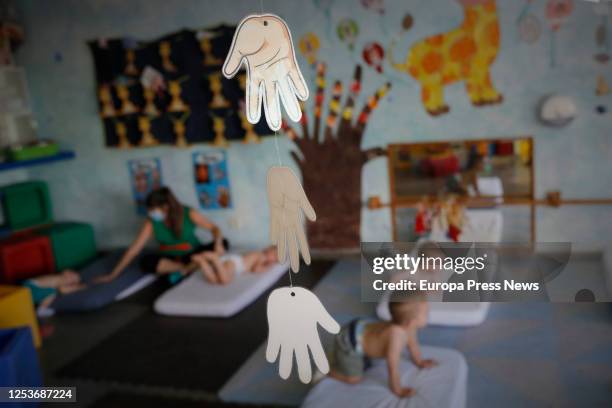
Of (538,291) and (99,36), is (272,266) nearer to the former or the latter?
(99,36)

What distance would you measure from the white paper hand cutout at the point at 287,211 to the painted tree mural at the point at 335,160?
2842mm

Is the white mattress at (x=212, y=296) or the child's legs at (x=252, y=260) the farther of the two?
the child's legs at (x=252, y=260)

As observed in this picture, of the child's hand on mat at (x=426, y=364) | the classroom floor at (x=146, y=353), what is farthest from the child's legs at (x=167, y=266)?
the child's hand on mat at (x=426, y=364)

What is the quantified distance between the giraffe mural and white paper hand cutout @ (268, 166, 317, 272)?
114 inches

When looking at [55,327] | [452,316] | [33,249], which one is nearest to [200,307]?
[55,327]

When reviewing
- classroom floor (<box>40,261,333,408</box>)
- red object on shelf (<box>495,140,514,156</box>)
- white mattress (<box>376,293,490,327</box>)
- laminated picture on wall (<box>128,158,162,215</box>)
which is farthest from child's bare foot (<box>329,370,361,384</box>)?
laminated picture on wall (<box>128,158,162,215</box>)

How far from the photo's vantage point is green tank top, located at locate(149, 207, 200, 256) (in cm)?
399

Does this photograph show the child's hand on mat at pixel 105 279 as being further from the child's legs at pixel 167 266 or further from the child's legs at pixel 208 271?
the child's legs at pixel 208 271

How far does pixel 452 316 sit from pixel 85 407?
170cm

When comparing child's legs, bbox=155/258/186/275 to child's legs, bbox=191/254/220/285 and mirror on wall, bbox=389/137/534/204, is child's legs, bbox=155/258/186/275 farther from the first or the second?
mirror on wall, bbox=389/137/534/204

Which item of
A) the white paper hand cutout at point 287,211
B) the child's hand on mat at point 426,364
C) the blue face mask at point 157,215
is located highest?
the white paper hand cutout at point 287,211

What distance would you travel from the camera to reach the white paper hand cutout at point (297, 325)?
91 centimetres

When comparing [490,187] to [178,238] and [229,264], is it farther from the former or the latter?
[178,238]

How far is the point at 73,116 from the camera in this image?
4.60m
